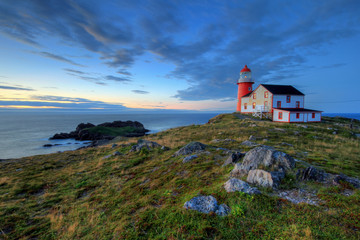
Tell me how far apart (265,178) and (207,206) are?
258 cm

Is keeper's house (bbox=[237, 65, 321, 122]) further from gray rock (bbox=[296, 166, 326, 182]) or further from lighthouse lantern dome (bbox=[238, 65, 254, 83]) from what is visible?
gray rock (bbox=[296, 166, 326, 182])

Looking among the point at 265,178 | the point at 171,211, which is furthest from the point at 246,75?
the point at 171,211

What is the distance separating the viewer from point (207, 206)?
15.2 feet

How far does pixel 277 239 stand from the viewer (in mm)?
3363

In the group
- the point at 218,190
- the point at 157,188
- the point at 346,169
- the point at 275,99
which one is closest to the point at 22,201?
the point at 157,188

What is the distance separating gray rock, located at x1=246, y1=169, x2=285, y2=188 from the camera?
18.1 ft

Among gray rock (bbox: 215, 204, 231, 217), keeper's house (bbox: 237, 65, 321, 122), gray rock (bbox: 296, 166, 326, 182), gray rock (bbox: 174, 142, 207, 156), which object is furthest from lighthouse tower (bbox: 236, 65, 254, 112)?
gray rock (bbox: 215, 204, 231, 217)

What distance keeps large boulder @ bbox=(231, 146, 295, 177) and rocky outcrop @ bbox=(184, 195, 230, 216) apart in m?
2.27

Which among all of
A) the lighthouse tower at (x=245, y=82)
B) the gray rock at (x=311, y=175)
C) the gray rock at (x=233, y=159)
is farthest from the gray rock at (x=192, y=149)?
the lighthouse tower at (x=245, y=82)

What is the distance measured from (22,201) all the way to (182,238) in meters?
9.26

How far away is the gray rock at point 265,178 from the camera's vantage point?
18.1 ft

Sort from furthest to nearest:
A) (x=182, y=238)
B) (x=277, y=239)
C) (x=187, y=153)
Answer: (x=187, y=153) < (x=182, y=238) < (x=277, y=239)

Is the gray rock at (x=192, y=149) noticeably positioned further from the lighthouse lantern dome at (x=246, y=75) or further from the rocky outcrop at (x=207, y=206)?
the lighthouse lantern dome at (x=246, y=75)

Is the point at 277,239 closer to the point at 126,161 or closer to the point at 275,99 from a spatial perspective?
the point at 126,161
